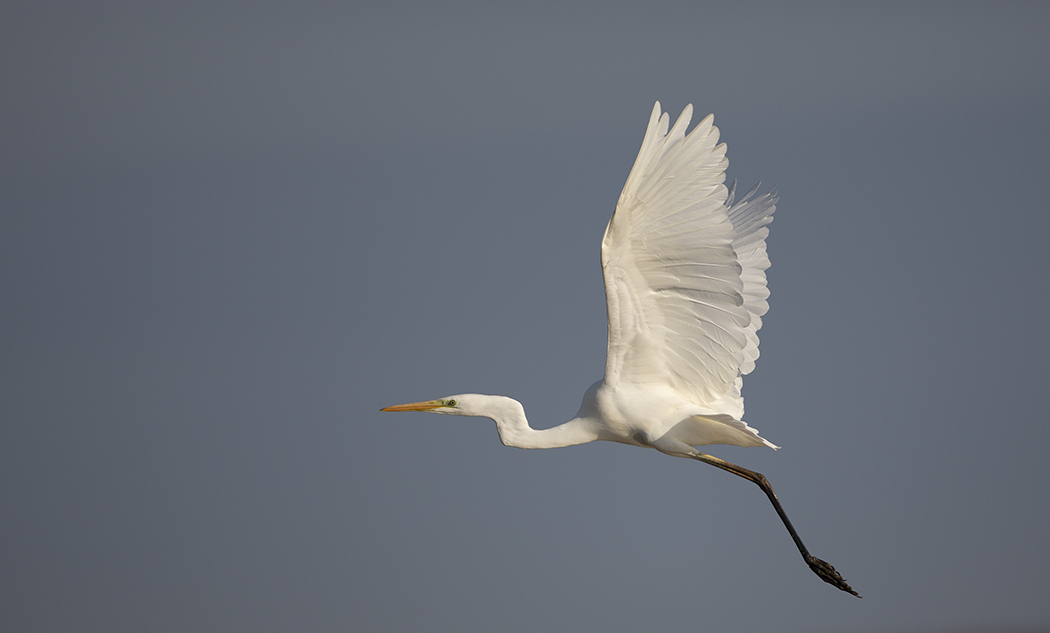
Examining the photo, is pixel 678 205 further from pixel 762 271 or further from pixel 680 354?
pixel 762 271

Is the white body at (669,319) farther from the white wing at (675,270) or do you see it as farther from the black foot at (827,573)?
the black foot at (827,573)

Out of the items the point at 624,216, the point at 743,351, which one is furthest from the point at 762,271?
the point at 624,216

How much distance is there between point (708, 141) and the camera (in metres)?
7.26

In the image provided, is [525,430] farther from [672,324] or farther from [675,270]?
[675,270]

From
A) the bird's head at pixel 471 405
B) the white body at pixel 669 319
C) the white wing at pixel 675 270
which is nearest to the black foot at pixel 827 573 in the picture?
the white body at pixel 669 319

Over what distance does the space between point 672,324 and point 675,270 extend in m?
0.59

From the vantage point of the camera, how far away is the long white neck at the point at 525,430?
870cm

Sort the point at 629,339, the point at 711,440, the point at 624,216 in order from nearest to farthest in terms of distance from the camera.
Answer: the point at 624,216, the point at 629,339, the point at 711,440

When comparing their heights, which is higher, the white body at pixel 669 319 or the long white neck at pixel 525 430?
the white body at pixel 669 319

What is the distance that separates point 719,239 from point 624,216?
2.50 ft

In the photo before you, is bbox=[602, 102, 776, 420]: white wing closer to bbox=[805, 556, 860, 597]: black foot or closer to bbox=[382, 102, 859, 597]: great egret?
bbox=[382, 102, 859, 597]: great egret

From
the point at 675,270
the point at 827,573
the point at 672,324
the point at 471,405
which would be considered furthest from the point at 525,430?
the point at 827,573

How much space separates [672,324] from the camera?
790 centimetres

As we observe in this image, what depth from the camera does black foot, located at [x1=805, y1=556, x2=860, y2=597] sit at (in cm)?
816
